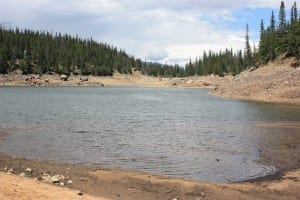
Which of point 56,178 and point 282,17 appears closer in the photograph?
point 56,178

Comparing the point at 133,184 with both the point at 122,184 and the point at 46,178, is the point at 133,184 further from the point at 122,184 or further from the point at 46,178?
the point at 46,178

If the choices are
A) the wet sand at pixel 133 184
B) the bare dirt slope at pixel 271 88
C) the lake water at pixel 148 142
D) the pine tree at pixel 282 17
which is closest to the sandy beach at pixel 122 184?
the wet sand at pixel 133 184

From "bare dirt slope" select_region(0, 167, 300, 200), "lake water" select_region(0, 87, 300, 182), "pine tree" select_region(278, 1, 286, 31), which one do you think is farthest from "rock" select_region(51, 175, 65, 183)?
"pine tree" select_region(278, 1, 286, 31)

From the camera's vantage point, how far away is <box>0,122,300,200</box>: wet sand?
1808cm

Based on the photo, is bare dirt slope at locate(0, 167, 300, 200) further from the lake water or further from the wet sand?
the lake water

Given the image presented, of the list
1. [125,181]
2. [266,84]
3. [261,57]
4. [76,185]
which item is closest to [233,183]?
[125,181]

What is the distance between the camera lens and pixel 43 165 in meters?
23.6

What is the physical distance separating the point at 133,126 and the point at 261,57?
3896 inches

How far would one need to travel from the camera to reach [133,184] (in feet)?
65.8

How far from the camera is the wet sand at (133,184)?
18.1m

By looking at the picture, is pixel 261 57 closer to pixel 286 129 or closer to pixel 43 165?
pixel 286 129

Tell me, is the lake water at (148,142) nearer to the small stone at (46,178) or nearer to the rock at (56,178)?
the small stone at (46,178)

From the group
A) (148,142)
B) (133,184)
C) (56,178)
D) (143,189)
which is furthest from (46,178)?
(148,142)

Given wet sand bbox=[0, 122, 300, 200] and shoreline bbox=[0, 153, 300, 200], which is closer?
wet sand bbox=[0, 122, 300, 200]
